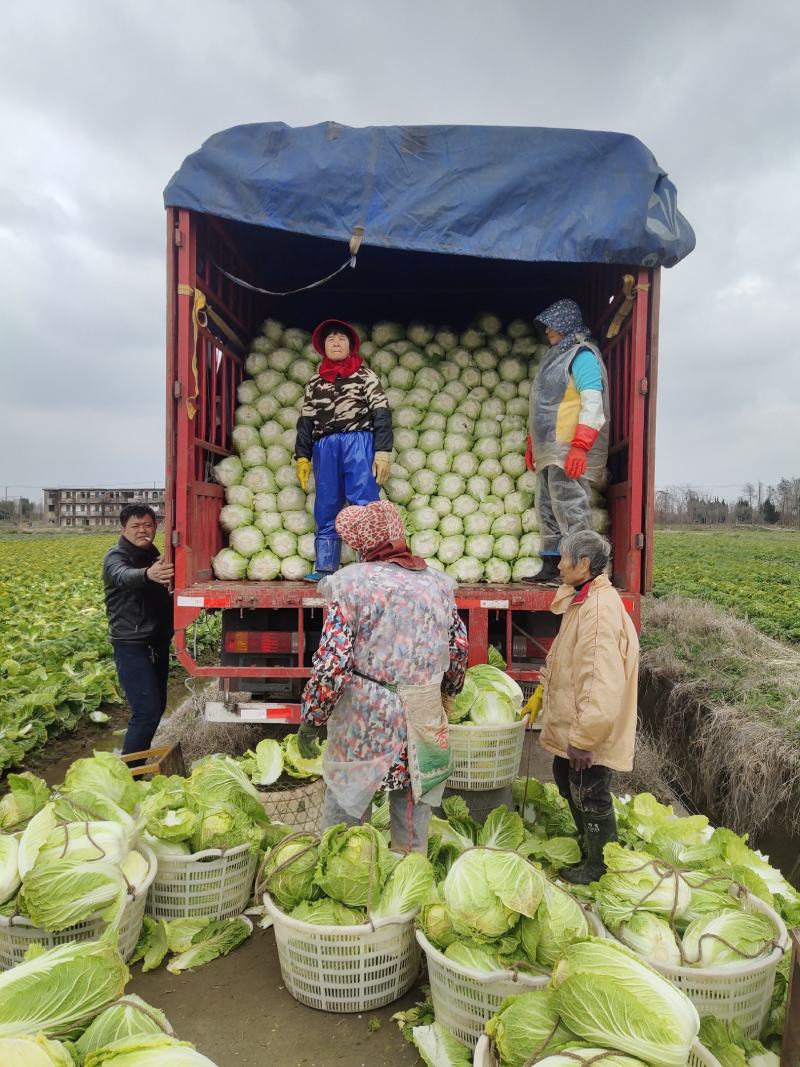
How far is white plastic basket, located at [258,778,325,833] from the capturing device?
4.20 m

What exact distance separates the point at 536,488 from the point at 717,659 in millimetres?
2836

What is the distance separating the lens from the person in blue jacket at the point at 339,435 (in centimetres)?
507

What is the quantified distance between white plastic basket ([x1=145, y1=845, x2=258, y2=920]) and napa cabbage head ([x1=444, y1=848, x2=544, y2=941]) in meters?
1.20

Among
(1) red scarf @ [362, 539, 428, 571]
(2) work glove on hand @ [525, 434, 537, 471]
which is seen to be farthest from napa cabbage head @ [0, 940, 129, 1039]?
(2) work glove on hand @ [525, 434, 537, 471]

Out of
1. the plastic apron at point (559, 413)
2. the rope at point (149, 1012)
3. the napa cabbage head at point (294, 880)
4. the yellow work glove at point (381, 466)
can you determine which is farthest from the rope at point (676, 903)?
the yellow work glove at point (381, 466)

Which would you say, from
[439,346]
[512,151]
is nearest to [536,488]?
[439,346]

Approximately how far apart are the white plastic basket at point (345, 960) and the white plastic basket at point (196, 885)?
1.61ft

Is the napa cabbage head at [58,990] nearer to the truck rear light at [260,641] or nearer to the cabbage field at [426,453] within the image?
the truck rear light at [260,641]

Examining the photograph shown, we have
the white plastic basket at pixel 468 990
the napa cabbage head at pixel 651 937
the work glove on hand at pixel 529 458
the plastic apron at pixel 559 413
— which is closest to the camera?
the white plastic basket at pixel 468 990

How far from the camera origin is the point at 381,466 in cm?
508

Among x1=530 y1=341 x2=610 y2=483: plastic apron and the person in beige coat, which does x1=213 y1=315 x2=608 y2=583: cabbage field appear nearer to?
x1=530 y1=341 x2=610 y2=483: plastic apron

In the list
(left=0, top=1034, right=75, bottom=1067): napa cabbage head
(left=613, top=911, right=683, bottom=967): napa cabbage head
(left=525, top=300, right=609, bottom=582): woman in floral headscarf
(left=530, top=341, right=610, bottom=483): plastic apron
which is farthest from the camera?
(left=530, top=341, right=610, bottom=483): plastic apron

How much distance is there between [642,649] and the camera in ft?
24.6

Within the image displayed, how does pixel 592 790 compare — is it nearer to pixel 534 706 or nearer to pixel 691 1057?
pixel 534 706
